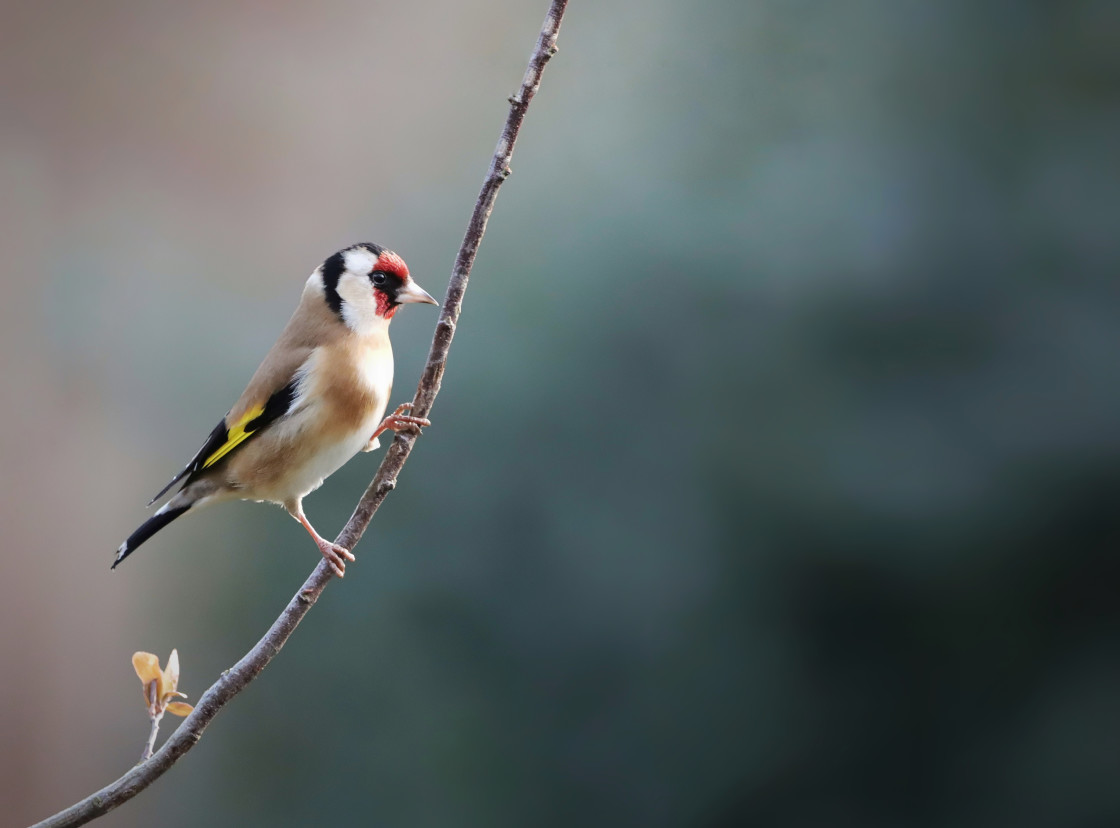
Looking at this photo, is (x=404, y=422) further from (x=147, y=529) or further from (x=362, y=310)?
(x=147, y=529)

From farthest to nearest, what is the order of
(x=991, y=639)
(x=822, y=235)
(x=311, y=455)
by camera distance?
(x=822, y=235)
(x=991, y=639)
(x=311, y=455)

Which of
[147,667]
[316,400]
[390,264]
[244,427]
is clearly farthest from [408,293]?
[147,667]

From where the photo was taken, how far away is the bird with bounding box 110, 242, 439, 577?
1.95 metres

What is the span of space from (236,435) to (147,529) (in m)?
0.25

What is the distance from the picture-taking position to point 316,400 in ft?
6.41

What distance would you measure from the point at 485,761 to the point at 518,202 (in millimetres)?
2007


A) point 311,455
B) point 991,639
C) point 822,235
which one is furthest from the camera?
point 822,235

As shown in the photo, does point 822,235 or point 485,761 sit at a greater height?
point 822,235

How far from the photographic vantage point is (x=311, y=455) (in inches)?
77.5

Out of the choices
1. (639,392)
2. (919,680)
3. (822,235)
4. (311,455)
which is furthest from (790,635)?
(311,455)

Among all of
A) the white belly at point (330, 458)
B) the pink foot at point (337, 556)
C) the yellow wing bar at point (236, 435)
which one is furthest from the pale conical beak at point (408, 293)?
the pink foot at point (337, 556)

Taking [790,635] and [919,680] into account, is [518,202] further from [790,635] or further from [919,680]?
[919,680]

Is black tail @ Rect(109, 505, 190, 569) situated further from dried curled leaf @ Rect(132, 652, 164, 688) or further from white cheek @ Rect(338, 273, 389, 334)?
white cheek @ Rect(338, 273, 389, 334)

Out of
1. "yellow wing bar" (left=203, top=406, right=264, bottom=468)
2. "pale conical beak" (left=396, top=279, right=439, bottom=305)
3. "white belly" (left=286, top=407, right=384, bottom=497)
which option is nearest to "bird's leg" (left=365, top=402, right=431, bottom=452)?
"white belly" (left=286, top=407, right=384, bottom=497)
